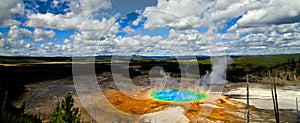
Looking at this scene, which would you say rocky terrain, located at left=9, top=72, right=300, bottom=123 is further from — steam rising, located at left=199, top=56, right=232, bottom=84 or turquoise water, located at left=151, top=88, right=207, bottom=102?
steam rising, located at left=199, top=56, right=232, bottom=84

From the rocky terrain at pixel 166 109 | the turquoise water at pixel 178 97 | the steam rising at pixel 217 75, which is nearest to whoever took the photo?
the rocky terrain at pixel 166 109

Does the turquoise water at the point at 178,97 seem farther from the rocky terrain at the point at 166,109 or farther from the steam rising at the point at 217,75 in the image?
the steam rising at the point at 217,75

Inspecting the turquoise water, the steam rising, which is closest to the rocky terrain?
the turquoise water

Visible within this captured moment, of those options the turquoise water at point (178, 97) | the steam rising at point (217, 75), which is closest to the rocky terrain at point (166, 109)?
the turquoise water at point (178, 97)

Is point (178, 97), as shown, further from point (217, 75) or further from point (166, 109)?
point (217, 75)

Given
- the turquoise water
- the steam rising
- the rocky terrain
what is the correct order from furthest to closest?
1. the steam rising
2. the turquoise water
3. the rocky terrain

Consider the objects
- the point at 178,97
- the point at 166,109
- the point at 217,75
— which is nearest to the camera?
the point at 166,109

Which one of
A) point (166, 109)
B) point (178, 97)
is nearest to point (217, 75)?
point (178, 97)

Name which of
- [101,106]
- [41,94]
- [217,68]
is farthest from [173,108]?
[217,68]

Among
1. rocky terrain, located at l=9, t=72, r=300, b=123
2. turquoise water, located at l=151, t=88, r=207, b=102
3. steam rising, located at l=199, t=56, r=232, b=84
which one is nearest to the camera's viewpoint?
rocky terrain, located at l=9, t=72, r=300, b=123

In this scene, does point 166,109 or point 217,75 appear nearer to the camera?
point 166,109

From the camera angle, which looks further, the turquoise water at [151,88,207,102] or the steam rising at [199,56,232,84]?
the steam rising at [199,56,232,84]
